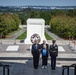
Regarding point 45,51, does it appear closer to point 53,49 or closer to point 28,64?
point 53,49

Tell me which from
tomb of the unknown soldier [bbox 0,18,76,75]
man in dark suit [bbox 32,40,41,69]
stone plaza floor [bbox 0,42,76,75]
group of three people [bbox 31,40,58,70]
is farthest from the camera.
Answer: man in dark suit [bbox 32,40,41,69]

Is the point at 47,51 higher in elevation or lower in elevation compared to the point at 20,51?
higher

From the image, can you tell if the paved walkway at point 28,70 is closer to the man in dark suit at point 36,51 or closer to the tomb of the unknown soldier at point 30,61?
the tomb of the unknown soldier at point 30,61

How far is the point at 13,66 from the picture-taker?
14906mm

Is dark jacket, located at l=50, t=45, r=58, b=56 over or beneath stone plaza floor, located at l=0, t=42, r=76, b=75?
over

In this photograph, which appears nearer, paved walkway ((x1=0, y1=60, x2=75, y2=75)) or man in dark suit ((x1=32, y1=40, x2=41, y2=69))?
paved walkway ((x1=0, y1=60, x2=75, y2=75))

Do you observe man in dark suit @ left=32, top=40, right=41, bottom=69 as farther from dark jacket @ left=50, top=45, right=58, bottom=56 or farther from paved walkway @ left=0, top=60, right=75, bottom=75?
dark jacket @ left=50, top=45, right=58, bottom=56

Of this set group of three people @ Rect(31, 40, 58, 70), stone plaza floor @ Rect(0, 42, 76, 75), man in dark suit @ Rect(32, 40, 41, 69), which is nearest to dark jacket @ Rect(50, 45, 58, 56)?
group of three people @ Rect(31, 40, 58, 70)

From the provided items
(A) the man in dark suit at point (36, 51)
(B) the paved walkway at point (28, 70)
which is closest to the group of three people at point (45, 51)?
(A) the man in dark suit at point (36, 51)

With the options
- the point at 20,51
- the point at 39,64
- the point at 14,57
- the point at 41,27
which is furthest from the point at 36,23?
the point at 39,64

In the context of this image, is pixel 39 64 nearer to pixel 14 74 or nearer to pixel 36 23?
pixel 14 74

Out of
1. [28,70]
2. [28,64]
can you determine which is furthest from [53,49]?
[28,64]

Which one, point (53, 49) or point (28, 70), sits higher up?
point (53, 49)

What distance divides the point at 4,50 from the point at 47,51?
27.0ft
